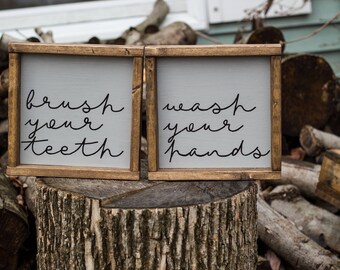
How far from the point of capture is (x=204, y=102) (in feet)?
7.47

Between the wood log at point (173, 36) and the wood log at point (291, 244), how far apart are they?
5.24 ft

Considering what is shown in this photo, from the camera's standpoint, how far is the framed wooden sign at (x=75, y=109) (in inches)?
A: 89.7

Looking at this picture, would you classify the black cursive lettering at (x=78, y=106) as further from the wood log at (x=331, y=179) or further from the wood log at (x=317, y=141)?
the wood log at (x=317, y=141)

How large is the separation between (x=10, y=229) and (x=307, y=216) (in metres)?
1.47

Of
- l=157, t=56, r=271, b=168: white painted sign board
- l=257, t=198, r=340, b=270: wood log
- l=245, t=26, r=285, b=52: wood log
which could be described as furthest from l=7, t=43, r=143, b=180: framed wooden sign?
l=245, t=26, r=285, b=52: wood log

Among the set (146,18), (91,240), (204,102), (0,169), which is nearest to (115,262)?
(91,240)

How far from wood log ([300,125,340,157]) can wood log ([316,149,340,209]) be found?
586 mm

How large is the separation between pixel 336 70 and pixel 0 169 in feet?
9.45

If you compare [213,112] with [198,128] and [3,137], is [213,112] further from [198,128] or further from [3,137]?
[3,137]

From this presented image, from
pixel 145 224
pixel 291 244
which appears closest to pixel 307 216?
pixel 291 244

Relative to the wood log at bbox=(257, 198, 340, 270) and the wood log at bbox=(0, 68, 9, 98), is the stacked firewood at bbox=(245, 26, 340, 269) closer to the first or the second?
the wood log at bbox=(257, 198, 340, 270)

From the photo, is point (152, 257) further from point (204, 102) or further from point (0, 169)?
point (0, 169)

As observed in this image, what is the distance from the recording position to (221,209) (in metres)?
2.26

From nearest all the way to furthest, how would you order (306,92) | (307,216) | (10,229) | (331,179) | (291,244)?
(10,229) → (291,244) → (331,179) → (307,216) → (306,92)
